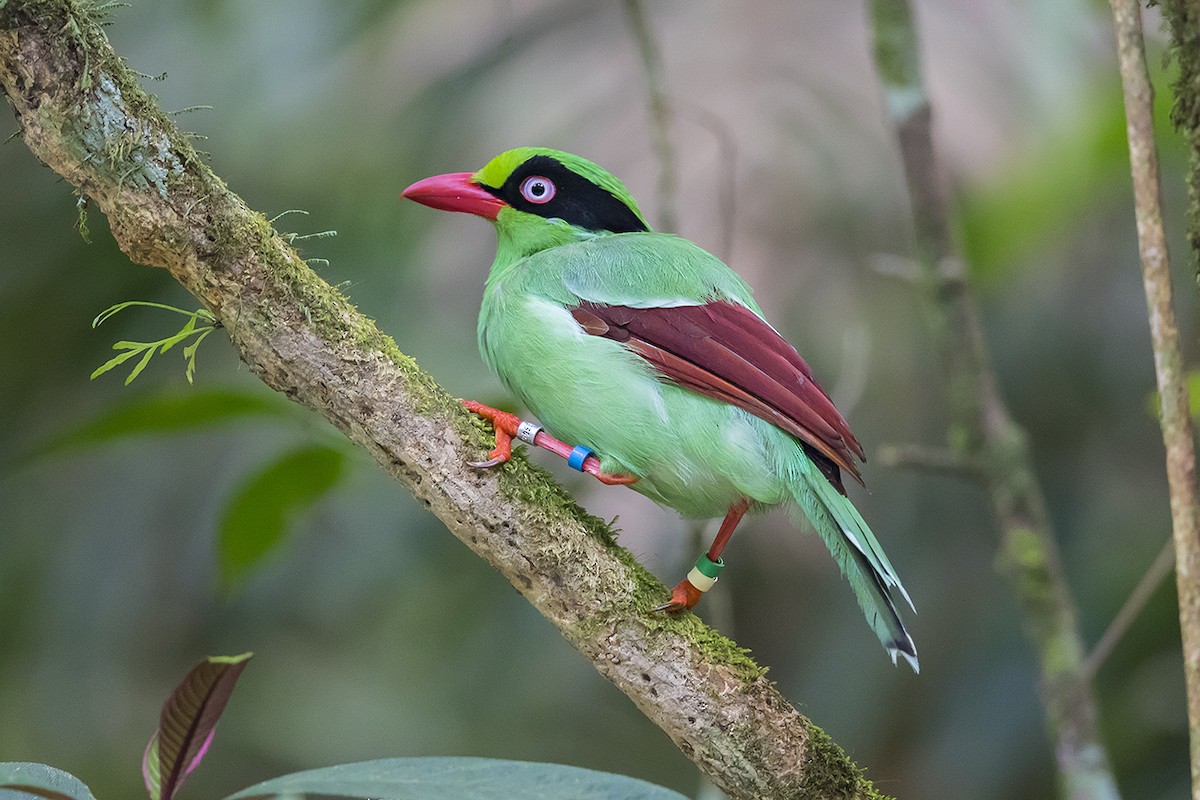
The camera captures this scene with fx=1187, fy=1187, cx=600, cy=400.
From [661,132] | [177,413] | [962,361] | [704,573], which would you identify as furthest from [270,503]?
[962,361]

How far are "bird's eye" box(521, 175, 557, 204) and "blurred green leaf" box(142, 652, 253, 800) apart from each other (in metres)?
1.37

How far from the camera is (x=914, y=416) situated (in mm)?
4523

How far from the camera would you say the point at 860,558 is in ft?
6.82

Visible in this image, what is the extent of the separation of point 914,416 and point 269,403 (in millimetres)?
2685

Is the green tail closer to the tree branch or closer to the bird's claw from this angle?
the bird's claw

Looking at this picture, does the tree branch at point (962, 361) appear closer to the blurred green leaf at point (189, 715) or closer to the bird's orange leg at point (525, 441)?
the bird's orange leg at point (525, 441)

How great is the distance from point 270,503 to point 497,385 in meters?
1.42

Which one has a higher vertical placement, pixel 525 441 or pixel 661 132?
pixel 661 132

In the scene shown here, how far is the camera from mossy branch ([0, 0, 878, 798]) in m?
1.77

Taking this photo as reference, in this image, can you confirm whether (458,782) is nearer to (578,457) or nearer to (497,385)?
(578,457)

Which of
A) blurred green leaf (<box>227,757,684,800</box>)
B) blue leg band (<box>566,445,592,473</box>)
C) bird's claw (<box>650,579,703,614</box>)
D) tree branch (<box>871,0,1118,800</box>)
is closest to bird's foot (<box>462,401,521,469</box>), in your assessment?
blue leg band (<box>566,445,592,473</box>)

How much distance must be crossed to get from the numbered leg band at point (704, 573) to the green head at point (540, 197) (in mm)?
805

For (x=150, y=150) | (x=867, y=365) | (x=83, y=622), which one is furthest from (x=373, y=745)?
(x=150, y=150)

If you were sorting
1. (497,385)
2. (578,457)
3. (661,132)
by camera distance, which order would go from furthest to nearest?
(497,385)
(661,132)
(578,457)
